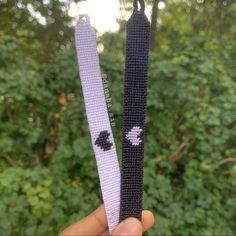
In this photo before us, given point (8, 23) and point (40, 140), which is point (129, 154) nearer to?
point (40, 140)

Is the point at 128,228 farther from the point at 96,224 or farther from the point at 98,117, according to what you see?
the point at 96,224

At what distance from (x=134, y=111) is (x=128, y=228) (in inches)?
6.9

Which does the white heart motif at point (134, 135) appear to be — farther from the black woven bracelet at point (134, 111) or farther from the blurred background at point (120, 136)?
the blurred background at point (120, 136)

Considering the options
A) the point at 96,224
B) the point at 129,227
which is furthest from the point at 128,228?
the point at 96,224

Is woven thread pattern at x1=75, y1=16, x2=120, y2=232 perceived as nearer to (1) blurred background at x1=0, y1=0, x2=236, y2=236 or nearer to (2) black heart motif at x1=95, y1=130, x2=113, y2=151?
(2) black heart motif at x1=95, y1=130, x2=113, y2=151

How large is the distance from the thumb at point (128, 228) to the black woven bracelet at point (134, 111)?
0.01m

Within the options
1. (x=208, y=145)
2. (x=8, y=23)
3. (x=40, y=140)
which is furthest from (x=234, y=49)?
(x=8, y=23)

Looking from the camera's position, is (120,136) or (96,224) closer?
(96,224)

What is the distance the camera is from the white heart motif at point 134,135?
1.86ft

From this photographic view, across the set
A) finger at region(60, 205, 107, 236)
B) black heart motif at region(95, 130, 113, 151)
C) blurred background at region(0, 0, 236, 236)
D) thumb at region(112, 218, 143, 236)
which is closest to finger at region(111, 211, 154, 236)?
thumb at region(112, 218, 143, 236)

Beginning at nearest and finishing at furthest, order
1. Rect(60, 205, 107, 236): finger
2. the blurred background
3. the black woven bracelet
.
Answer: the black woven bracelet
Rect(60, 205, 107, 236): finger
the blurred background

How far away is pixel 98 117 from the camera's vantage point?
1.96 ft

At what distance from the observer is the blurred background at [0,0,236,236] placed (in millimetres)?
1771

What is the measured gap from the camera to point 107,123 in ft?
1.98
